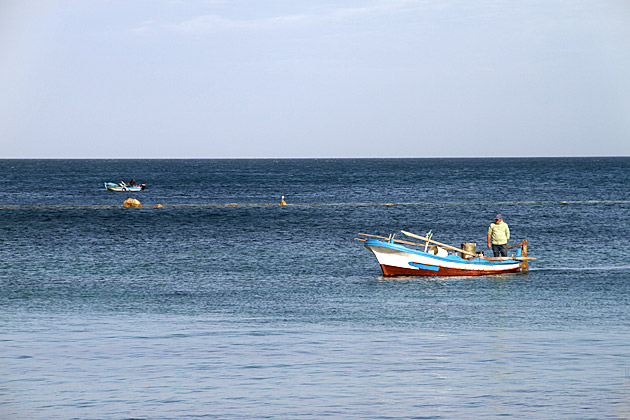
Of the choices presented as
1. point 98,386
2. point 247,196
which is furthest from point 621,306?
point 247,196

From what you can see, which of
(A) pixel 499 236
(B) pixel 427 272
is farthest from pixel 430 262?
(A) pixel 499 236

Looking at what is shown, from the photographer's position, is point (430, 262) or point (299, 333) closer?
point (299, 333)

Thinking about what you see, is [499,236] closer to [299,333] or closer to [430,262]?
[430,262]

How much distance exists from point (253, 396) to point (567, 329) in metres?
10.5

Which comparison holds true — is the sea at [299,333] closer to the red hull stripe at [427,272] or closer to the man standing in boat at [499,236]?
the red hull stripe at [427,272]

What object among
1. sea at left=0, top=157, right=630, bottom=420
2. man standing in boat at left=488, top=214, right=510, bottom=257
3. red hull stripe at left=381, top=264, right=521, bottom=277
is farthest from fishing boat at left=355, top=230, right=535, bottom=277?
man standing in boat at left=488, top=214, right=510, bottom=257

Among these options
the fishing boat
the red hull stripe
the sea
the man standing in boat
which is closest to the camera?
the sea

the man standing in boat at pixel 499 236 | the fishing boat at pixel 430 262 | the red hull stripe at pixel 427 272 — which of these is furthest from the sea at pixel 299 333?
the man standing in boat at pixel 499 236

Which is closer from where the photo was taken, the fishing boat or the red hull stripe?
the fishing boat

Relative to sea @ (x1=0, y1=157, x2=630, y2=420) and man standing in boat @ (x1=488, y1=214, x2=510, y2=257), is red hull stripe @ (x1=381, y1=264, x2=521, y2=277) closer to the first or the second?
sea @ (x1=0, y1=157, x2=630, y2=420)

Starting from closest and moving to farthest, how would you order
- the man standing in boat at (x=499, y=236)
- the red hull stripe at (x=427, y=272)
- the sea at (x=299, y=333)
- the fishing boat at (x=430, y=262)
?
the sea at (x=299, y=333)
the fishing boat at (x=430, y=262)
the red hull stripe at (x=427, y=272)
the man standing in boat at (x=499, y=236)

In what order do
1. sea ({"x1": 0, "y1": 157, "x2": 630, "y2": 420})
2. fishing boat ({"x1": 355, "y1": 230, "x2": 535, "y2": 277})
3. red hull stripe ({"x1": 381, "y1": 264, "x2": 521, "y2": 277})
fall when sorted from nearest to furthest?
sea ({"x1": 0, "y1": 157, "x2": 630, "y2": 420})
fishing boat ({"x1": 355, "y1": 230, "x2": 535, "y2": 277})
red hull stripe ({"x1": 381, "y1": 264, "x2": 521, "y2": 277})

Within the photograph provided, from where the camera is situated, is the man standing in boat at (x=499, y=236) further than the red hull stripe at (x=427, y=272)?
Yes

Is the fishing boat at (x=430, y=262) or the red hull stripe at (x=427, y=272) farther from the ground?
the fishing boat at (x=430, y=262)
